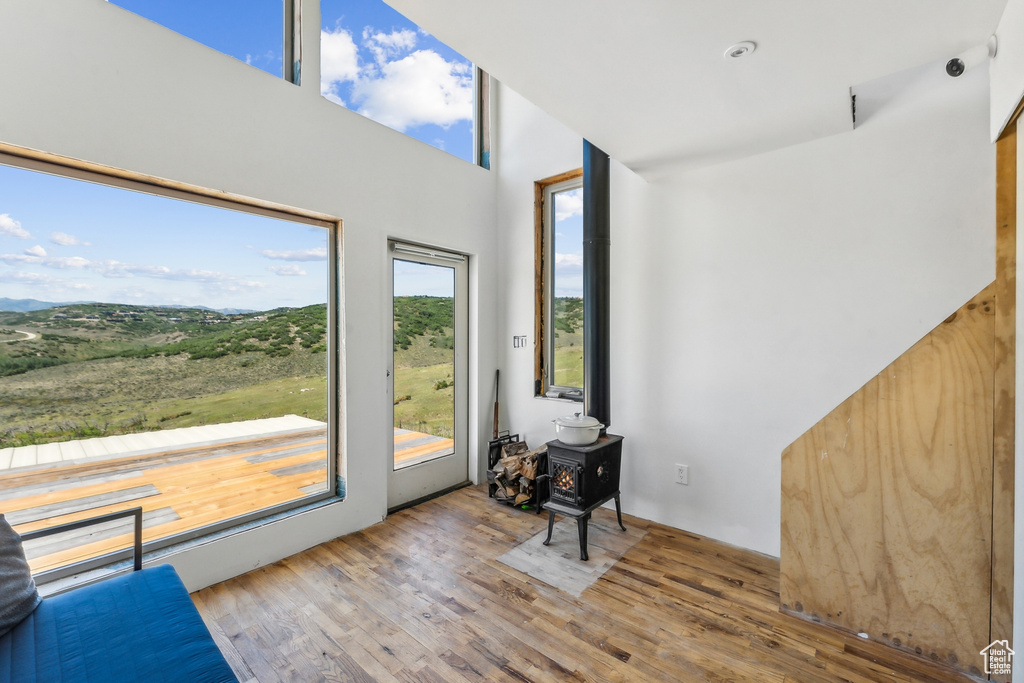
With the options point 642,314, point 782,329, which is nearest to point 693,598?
point 782,329

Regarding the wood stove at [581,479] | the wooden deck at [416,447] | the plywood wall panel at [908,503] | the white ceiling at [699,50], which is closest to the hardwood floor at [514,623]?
the plywood wall panel at [908,503]

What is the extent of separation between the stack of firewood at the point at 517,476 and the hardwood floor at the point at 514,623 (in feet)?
1.86

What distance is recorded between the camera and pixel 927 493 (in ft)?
5.77

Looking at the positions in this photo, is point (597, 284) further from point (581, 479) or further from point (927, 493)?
point (927, 493)

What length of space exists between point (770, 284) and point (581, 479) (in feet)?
5.16

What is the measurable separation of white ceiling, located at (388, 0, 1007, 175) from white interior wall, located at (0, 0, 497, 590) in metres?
1.39

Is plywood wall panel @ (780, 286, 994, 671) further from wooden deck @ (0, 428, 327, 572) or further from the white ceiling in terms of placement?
wooden deck @ (0, 428, 327, 572)

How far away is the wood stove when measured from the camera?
2.59 meters

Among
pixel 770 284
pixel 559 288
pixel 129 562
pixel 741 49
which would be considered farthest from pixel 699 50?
pixel 129 562

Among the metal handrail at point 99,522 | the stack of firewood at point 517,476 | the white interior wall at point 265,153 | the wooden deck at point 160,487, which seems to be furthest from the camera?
the stack of firewood at point 517,476

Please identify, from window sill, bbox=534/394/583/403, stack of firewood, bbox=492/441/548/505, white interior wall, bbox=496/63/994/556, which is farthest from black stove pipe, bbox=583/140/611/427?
stack of firewood, bbox=492/441/548/505

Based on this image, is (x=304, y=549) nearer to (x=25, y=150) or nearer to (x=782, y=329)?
(x=25, y=150)

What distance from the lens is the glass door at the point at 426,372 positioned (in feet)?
10.9

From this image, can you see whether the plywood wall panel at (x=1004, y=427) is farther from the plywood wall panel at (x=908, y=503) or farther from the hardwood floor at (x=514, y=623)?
the hardwood floor at (x=514, y=623)
